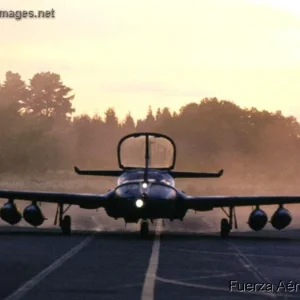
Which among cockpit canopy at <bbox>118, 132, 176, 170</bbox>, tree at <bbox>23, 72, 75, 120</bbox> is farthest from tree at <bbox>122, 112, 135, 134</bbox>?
cockpit canopy at <bbox>118, 132, 176, 170</bbox>

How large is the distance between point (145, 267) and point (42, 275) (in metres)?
2.56

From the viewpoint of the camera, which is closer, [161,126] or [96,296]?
[96,296]

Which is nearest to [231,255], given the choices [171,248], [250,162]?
[171,248]

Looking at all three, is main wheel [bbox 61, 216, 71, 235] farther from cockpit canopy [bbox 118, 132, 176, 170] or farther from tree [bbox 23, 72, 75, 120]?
tree [bbox 23, 72, 75, 120]

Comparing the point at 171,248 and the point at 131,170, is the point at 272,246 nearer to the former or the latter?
the point at 171,248

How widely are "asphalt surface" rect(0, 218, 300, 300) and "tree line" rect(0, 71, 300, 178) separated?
190 feet

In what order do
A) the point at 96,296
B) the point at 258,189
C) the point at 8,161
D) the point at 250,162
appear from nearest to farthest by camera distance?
1. the point at 96,296
2. the point at 258,189
3. the point at 250,162
4. the point at 8,161

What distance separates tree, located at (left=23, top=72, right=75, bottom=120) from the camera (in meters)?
161

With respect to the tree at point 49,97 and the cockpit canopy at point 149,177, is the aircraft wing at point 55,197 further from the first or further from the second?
the tree at point 49,97

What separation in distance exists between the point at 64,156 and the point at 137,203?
291 feet

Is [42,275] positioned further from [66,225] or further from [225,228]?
[225,228]

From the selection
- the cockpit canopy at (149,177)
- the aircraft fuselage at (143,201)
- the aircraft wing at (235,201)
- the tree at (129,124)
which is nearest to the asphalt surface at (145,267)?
the aircraft fuselage at (143,201)

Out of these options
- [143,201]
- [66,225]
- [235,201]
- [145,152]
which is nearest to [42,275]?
[143,201]

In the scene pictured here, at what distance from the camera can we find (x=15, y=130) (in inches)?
4660
